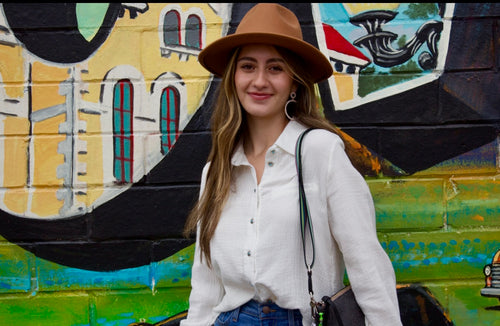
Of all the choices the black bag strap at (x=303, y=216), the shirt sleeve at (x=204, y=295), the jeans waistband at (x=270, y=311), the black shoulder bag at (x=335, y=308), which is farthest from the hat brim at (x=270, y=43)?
the jeans waistband at (x=270, y=311)

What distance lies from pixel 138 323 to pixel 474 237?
5.91 ft

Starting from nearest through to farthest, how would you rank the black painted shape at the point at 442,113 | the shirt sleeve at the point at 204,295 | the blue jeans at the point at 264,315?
the blue jeans at the point at 264,315 → the shirt sleeve at the point at 204,295 → the black painted shape at the point at 442,113

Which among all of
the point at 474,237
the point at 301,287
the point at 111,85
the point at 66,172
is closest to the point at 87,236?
the point at 66,172

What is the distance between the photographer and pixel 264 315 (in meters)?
1.81

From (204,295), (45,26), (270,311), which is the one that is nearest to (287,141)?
(270,311)

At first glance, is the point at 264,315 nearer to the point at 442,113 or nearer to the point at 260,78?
the point at 260,78

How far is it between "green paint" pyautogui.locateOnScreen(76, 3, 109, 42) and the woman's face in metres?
1.16

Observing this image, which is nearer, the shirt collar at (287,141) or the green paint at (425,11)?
the shirt collar at (287,141)

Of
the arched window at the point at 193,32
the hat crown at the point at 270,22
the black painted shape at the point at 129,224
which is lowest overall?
the black painted shape at the point at 129,224

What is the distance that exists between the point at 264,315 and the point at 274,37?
3.15 ft

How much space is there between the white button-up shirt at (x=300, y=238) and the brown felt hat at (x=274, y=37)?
25cm

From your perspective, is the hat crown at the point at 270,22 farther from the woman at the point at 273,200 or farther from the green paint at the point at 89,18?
the green paint at the point at 89,18

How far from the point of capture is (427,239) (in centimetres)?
277

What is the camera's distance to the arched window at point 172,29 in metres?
2.78
